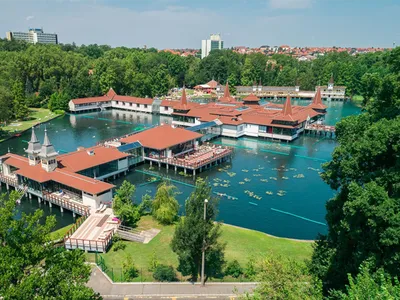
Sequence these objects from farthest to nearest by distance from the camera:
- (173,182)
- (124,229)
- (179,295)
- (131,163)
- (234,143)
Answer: (234,143), (131,163), (173,182), (124,229), (179,295)

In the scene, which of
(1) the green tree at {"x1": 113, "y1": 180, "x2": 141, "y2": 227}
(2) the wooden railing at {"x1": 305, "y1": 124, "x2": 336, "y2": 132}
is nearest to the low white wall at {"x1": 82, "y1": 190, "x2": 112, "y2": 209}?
(1) the green tree at {"x1": 113, "y1": 180, "x2": 141, "y2": 227}

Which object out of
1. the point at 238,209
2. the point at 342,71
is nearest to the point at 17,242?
the point at 238,209

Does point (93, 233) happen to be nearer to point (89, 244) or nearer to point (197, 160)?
point (89, 244)

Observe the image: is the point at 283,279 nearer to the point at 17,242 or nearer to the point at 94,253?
the point at 17,242

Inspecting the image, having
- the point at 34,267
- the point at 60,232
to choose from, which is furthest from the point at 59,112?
the point at 34,267

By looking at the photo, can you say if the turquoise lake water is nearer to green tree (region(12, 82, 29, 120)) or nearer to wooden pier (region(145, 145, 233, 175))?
wooden pier (region(145, 145, 233, 175))

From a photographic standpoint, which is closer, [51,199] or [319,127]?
[51,199]
